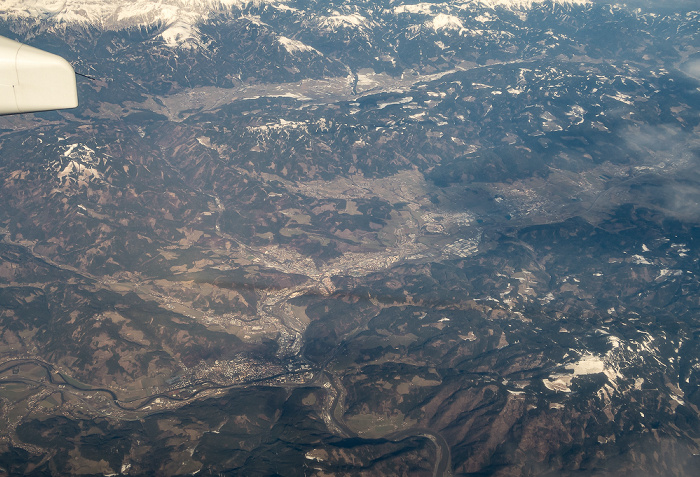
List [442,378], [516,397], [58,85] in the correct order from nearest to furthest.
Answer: [58,85] → [516,397] → [442,378]

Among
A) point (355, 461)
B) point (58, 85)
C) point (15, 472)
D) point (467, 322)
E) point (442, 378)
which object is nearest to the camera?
point (58, 85)

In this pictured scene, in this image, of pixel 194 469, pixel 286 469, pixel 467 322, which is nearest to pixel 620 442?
pixel 467 322

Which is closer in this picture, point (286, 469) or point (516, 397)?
point (286, 469)

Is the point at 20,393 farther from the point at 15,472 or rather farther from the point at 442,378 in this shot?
the point at 442,378

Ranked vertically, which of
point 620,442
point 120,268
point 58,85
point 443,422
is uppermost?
point 58,85

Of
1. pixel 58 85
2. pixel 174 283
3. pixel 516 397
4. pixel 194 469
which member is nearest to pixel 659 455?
pixel 516 397

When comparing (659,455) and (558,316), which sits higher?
(659,455)

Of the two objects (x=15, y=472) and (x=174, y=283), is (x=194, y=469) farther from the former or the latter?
(x=174, y=283)
